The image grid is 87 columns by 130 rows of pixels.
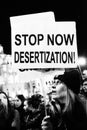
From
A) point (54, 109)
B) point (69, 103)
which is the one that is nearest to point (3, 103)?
point (54, 109)

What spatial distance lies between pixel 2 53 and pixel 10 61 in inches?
4.6

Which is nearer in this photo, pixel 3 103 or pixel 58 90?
pixel 3 103

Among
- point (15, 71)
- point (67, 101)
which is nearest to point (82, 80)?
point (67, 101)

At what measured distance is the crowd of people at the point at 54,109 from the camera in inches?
123

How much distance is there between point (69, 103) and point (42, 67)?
47 centimetres

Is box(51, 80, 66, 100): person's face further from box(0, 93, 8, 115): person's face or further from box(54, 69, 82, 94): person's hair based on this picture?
box(0, 93, 8, 115): person's face

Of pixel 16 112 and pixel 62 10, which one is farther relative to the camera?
pixel 62 10

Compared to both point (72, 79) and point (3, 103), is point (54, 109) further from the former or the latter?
point (3, 103)

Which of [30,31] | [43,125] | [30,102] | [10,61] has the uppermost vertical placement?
[30,31]

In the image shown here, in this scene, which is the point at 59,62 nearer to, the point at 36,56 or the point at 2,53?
the point at 36,56

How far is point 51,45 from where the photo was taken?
327 cm

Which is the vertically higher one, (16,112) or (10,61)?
(10,61)

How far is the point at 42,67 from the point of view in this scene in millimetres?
3229

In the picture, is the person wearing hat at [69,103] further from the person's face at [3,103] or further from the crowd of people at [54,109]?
the person's face at [3,103]
